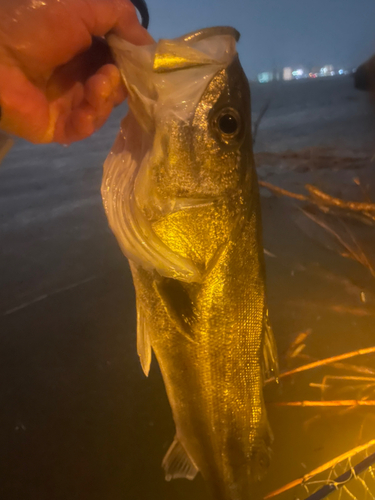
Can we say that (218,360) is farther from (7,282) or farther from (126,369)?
(7,282)

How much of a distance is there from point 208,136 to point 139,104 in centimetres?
24

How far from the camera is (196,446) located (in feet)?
4.79

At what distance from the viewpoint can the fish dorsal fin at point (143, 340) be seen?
1312mm

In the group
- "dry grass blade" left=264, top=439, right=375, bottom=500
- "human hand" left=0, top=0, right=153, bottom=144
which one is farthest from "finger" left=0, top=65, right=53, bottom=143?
"dry grass blade" left=264, top=439, right=375, bottom=500

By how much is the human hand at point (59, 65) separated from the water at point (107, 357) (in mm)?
2271

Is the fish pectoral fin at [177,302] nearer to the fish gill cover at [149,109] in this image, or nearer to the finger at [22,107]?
the fish gill cover at [149,109]

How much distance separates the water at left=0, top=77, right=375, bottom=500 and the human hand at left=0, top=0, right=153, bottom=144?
2.27 meters

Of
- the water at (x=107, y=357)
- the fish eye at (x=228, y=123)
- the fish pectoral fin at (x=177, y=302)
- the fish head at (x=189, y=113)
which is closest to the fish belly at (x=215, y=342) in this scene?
the fish pectoral fin at (x=177, y=302)

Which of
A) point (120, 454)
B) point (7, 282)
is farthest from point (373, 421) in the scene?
point (7, 282)

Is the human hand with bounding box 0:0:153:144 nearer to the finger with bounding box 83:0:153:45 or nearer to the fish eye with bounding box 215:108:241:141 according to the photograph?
the finger with bounding box 83:0:153:45

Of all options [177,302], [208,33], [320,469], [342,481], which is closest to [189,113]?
[208,33]

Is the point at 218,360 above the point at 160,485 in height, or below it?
above

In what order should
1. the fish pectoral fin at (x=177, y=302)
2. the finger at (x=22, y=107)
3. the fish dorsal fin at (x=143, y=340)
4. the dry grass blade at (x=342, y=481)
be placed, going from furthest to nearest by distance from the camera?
the dry grass blade at (x=342, y=481), the fish dorsal fin at (x=143, y=340), the fish pectoral fin at (x=177, y=302), the finger at (x=22, y=107)

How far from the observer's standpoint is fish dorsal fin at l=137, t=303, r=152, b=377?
1312 mm
